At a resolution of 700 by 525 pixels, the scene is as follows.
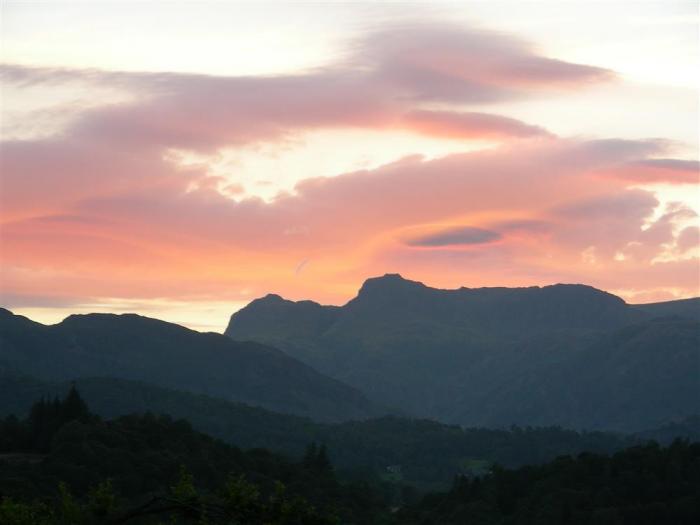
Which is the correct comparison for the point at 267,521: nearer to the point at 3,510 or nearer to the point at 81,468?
the point at 3,510

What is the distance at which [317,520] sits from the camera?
63438mm

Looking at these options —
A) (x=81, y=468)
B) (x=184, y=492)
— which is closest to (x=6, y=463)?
(x=81, y=468)

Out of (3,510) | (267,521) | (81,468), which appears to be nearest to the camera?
(267,521)

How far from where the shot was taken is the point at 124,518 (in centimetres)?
5778

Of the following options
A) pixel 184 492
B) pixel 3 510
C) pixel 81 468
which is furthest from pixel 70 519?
pixel 81 468

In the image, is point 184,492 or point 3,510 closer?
point 184,492

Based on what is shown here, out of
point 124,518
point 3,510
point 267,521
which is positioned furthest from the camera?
point 3,510

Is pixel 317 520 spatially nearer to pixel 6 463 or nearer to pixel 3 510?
pixel 3 510

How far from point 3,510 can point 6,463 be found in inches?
5441

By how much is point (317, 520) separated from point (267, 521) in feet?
10.4

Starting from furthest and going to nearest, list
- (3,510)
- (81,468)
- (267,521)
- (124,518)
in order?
(81,468)
(3,510)
(267,521)
(124,518)

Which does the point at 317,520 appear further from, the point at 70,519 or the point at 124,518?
the point at 70,519

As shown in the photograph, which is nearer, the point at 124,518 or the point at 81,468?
the point at 124,518

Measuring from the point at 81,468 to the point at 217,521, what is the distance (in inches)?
5535
